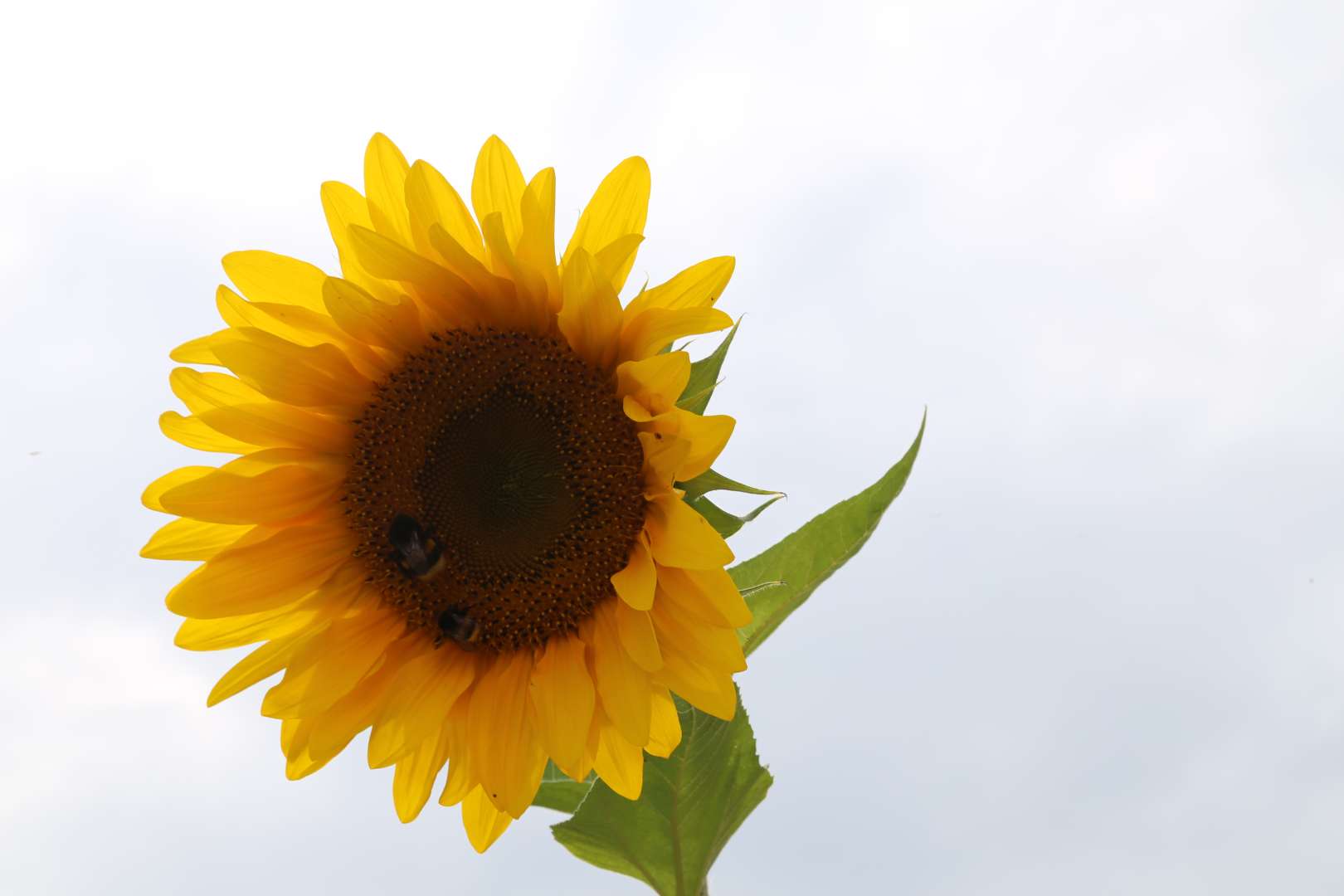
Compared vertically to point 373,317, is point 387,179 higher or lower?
higher

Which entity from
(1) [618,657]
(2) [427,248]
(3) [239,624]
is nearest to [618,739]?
(1) [618,657]

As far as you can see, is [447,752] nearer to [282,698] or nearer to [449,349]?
[282,698]

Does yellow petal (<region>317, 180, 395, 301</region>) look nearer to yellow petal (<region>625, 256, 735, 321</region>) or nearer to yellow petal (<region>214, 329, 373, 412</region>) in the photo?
yellow petal (<region>214, 329, 373, 412</region>)

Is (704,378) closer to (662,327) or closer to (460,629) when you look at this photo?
(662,327)

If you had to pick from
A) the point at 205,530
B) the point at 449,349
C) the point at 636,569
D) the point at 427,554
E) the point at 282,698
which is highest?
the point at 449,349

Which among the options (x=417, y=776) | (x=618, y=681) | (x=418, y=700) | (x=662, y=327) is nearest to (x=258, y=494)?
(x=418, y=700)

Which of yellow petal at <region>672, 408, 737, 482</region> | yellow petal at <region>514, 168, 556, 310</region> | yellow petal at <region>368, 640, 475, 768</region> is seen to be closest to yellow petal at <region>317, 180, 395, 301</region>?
yellow petal at <region>514, 168, 556, 310</region>
